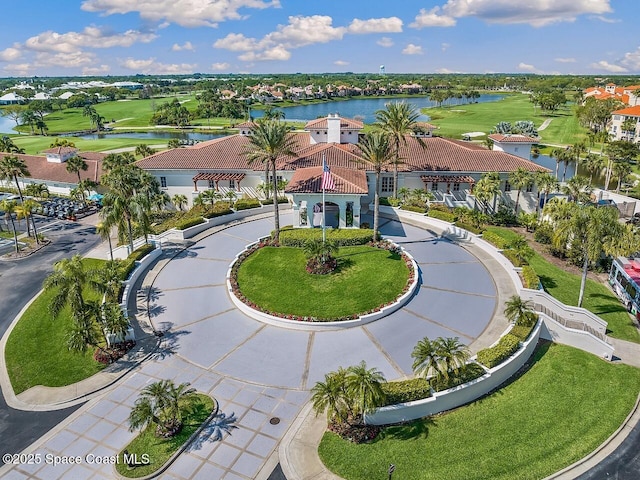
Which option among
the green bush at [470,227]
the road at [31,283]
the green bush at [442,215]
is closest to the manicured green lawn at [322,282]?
the green bush at [470,227]

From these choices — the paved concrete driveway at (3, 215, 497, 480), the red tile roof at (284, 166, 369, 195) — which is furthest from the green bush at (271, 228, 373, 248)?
the paved concrete driveway at (3, 215, 497, 480)

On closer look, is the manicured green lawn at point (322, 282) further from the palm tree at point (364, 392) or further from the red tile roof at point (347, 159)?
the red tile roof at point (347, 159)

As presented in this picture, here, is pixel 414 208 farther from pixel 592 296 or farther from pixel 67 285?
pixel 67 285

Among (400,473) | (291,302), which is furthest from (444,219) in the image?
(400,473)

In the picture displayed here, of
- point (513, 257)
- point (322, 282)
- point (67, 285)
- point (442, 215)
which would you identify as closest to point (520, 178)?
point (442, 215)

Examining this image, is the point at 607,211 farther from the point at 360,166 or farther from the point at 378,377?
the point at 360,166

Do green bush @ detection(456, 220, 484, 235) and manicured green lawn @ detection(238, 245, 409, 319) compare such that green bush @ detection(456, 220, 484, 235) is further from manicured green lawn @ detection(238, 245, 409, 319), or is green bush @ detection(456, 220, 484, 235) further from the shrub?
manicured green lawn @ detection(238, 245, 409, 319)
